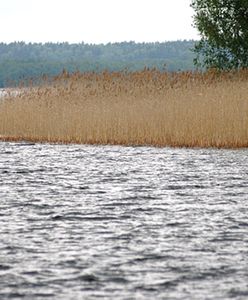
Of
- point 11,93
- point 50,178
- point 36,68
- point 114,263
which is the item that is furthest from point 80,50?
point 114,263

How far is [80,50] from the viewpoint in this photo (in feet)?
277

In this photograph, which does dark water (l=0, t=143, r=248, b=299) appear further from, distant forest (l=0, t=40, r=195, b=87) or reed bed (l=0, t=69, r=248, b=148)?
distant forest (l=0, t=40, r=195, b=87)

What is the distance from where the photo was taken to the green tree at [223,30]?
96.5 feet

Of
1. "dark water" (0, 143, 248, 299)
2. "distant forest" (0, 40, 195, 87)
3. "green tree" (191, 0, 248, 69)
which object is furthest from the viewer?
"distant forest" (0, 40, 195, 87)

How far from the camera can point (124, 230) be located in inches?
322

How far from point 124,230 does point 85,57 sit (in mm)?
73008

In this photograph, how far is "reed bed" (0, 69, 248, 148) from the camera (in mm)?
18250

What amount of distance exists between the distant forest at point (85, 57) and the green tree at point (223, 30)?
29.8 m

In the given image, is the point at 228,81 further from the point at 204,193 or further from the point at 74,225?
the point at 74,225

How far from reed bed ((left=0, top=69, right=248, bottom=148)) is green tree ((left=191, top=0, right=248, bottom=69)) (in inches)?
253

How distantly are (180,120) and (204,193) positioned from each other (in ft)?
25.7

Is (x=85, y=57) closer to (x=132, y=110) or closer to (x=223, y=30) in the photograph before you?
(x=223, y=30)

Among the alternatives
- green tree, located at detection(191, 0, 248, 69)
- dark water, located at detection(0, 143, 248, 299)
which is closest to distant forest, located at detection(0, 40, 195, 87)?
green tree, located at detection(191, 0, 248, 69)

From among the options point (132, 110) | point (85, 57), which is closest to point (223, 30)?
point (132, 110)
